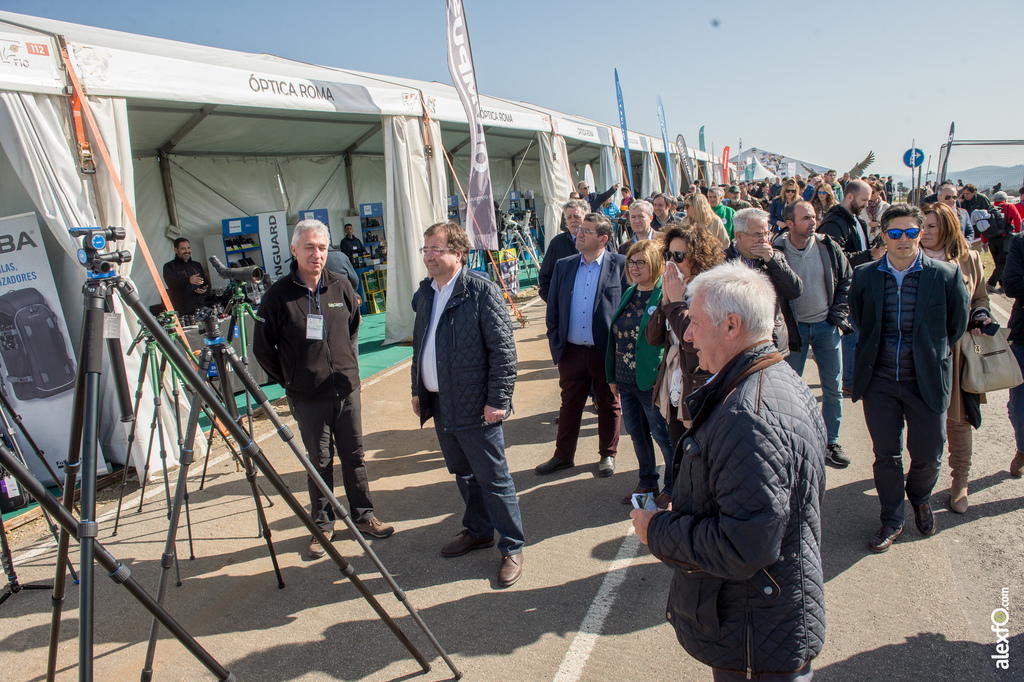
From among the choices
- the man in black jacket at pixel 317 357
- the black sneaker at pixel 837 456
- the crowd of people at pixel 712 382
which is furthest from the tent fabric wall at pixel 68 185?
the black sneaker at pixel 837 456

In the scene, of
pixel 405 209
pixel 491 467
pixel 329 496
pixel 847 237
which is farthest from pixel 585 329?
pixel 405 209

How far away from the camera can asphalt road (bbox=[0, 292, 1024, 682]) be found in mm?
2600

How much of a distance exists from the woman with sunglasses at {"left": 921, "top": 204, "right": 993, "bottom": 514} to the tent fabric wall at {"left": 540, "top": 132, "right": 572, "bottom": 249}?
8.64 m

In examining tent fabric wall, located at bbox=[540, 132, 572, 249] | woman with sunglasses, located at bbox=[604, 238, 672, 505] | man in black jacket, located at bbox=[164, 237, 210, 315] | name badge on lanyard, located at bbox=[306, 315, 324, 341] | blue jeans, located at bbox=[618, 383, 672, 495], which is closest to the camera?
name badge on lanyard, located at bbox=[306, 315, 324, 341]

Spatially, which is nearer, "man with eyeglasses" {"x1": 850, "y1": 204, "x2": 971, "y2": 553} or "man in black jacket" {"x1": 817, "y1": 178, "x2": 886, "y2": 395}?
"man with eyeglasses" {"x1": 850, "y1": 204, "x2": 971, "y2": 553}

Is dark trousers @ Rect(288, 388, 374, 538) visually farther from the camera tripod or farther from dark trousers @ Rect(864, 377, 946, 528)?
dark trousers @ Rect(864, 377, 946, 528)

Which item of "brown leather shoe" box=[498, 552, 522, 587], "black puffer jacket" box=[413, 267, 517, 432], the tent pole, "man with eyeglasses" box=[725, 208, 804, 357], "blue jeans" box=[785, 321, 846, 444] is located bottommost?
"brown leather shoe" box=[498, 552, 522, 587]

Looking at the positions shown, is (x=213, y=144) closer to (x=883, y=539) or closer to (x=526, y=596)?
(x=526, y=596)

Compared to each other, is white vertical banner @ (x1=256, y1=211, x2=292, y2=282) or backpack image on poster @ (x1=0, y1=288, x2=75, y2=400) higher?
white vertical banner @ (x1=256, y1=211, x2=292, y2=282)

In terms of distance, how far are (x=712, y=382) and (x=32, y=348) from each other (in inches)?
204

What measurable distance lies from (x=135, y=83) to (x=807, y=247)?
5.50 m

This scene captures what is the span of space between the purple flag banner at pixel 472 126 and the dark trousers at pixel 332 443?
360 centimetres

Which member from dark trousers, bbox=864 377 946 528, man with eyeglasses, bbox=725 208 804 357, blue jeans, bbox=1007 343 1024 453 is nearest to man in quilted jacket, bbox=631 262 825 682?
dark trousers, bbox=864 377 946 528

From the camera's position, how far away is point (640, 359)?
11.9ft
